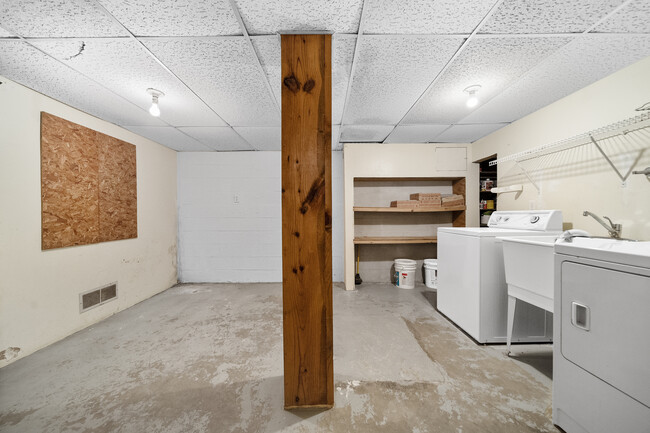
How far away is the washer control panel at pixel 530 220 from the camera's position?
7.11 feet

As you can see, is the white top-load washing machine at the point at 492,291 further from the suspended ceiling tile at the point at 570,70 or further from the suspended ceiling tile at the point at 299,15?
the suspended ceiling tile at the point at 299,15

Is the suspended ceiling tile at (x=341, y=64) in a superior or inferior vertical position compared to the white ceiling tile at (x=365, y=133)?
inferior

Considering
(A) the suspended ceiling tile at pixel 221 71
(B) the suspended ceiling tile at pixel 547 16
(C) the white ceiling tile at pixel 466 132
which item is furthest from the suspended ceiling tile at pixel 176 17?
(C) the white ceiling tile at pixel 466 132

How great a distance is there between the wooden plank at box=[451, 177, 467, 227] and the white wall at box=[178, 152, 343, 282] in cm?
191

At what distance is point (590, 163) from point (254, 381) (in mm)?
3216

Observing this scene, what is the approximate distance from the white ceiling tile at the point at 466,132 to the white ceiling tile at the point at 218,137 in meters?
2.94

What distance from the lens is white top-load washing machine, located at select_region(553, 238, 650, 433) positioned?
37.8 inches

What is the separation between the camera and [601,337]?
108 centimetres

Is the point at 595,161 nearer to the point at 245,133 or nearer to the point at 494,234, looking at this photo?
the point at 494,234

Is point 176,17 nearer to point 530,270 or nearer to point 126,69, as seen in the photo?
point 126,69

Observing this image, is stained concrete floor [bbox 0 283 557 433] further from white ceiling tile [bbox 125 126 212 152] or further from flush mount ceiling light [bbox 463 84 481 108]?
white ceiling tile [bbox 125 126 212 152]

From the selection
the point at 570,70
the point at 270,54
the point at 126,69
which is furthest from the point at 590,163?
the point at 126,69

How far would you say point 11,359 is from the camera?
1901 millimetres

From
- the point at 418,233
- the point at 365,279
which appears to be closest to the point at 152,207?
the point at 365,279
